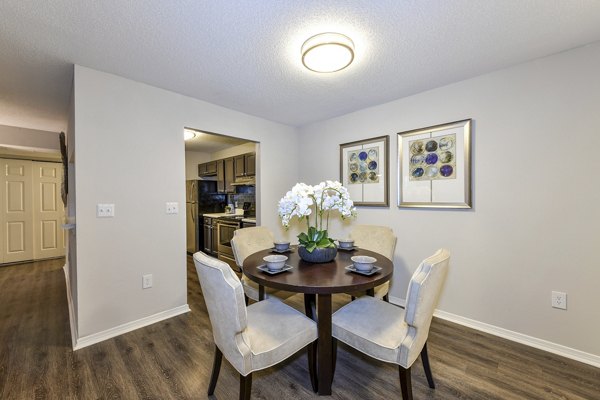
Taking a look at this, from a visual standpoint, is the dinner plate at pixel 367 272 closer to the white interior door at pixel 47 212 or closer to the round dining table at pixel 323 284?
the round dining table at pixel 323 284

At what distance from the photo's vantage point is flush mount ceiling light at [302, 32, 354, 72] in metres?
1.59

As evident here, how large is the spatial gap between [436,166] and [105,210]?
3.03 metres

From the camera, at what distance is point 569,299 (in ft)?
6.07

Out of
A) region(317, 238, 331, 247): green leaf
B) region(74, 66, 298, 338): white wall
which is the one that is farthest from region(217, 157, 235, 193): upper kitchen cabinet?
region(317, 238, 331, 247): green leaf

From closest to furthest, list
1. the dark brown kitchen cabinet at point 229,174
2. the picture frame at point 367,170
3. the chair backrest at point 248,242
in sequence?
the chair backrest at point 248,242
the picture frame at point 367,170
the dark brown kitchen cabinet at point 229,174

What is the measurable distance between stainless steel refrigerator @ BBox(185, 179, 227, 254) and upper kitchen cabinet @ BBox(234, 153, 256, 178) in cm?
95

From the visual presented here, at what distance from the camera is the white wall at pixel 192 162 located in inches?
216

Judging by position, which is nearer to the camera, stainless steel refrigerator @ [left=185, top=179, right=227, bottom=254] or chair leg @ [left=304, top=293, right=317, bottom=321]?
chair leg @ [left=304, top=293, right=317, bottom=321]

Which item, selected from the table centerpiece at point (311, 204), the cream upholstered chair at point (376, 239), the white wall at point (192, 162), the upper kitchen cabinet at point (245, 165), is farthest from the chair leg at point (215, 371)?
the white wall at point (192, 162)

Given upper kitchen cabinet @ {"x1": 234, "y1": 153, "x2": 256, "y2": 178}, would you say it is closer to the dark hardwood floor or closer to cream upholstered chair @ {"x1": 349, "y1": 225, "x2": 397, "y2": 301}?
cream upholstered chair @ {"x1": 349, "y1": 225, "x2": 397, "y2": 301}

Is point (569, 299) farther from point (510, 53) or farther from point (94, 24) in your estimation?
point (94, 24)

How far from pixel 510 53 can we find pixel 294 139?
8.40 ft

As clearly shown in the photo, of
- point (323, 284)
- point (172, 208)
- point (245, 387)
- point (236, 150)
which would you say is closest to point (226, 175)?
point (236, 150)

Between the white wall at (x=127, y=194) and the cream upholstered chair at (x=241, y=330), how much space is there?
130 centimetres
